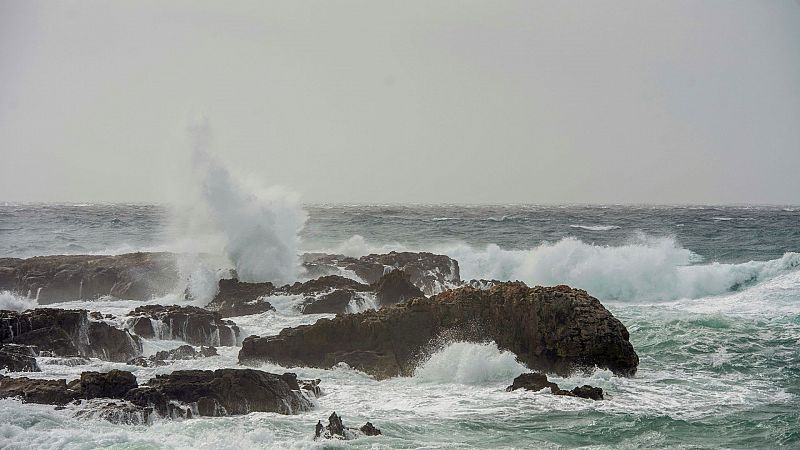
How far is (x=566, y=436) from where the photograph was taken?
1006cm

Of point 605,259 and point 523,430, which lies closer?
point 523,430

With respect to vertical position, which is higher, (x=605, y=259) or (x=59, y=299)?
(x=605, y=259)

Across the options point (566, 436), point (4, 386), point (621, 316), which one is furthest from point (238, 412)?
point (621, 316)

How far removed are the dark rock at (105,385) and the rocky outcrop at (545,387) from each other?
623 cm

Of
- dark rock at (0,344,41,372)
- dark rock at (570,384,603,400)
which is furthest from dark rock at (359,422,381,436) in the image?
dark rock at (0,344,41,372)

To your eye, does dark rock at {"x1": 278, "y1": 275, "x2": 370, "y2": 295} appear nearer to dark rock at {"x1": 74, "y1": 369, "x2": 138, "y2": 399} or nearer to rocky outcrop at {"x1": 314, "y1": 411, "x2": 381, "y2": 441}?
dark rock at {"x1": 74, "y1": 369, "x2": 138, "y2": 399}

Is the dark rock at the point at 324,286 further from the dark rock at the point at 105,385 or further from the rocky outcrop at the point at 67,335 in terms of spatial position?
the dark rock at the point at 105,385

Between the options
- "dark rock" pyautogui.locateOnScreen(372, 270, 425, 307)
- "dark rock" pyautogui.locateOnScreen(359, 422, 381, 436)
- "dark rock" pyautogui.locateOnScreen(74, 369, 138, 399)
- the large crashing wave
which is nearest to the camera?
"dark rock" pyautogui.locateOnScreen(359, 422, 381, 436)

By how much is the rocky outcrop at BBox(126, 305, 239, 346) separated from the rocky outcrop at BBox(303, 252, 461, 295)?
9.46 m

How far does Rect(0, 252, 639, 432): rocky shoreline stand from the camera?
35.0 feet

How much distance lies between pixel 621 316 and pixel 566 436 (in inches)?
436

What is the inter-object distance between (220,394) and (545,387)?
5.42 meters

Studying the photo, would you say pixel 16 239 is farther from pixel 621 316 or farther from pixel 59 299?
pixel 621 316

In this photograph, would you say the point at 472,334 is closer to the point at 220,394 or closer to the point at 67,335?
the point at 220,394
